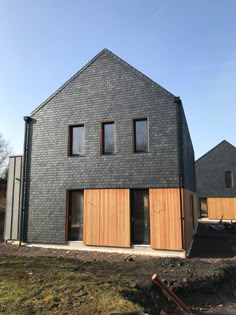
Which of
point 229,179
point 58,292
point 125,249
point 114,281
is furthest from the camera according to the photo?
point 229,179

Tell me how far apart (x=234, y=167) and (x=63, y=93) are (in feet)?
77.8

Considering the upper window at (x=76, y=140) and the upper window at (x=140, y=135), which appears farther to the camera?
the upper window at (x=76, y=140)

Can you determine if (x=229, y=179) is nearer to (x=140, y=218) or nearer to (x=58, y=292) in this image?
(x=140, y=218)

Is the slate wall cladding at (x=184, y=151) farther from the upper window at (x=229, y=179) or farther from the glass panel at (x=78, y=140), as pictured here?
the upper window at (x=229, y=179)

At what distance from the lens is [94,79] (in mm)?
13281

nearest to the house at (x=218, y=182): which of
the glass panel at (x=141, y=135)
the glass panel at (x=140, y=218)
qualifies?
the glass panel at (x=140, y=218)

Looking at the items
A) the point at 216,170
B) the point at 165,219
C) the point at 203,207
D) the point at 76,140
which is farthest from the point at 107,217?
the point at 216,170

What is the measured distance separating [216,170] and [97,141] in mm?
23206

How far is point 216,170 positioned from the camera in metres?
32.6

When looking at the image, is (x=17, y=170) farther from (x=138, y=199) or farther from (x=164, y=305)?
(x=164, y=305)

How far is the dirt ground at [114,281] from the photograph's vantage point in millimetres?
5520

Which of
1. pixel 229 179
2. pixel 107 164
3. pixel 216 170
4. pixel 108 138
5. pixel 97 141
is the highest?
pixel 216 170

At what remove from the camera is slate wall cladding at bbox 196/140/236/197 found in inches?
1253

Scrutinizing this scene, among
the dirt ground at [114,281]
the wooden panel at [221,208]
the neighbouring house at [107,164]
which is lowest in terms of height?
the dirt ground at [114,281]
